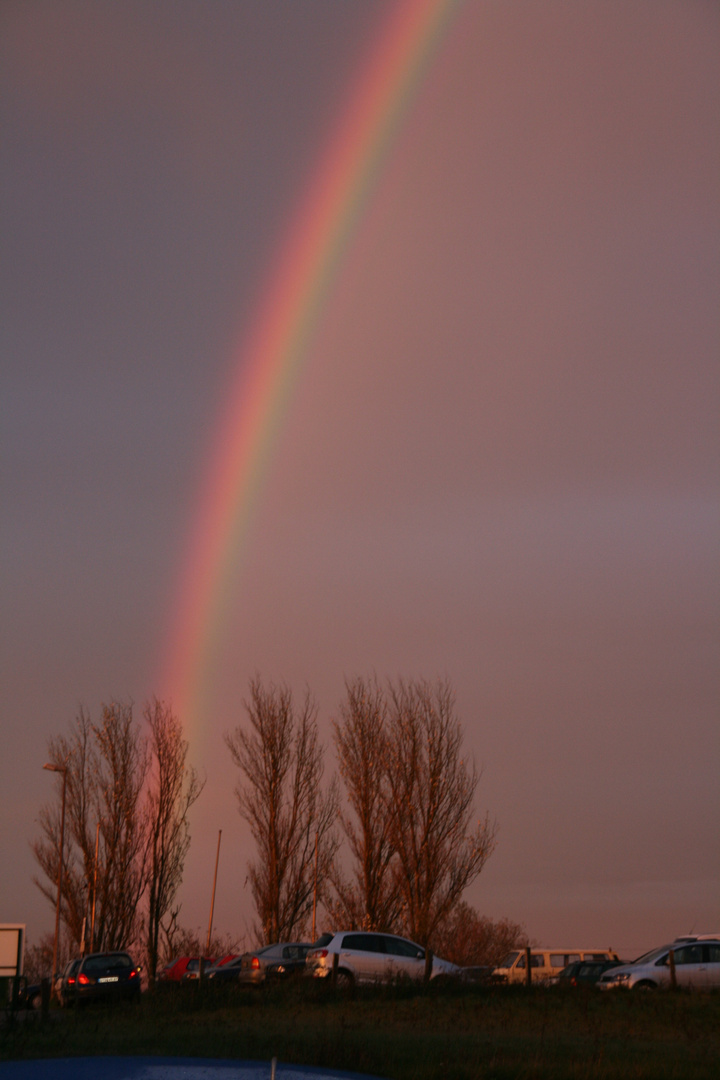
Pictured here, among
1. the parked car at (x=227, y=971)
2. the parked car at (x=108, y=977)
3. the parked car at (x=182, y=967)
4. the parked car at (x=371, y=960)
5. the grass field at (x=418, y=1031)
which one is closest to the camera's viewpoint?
the grass field at (x=418, y=1031)

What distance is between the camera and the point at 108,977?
2356cm

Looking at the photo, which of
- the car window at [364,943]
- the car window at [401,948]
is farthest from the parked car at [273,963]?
the car window at [401,948]

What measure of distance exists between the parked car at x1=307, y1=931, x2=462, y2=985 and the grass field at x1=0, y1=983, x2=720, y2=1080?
3.79 ft

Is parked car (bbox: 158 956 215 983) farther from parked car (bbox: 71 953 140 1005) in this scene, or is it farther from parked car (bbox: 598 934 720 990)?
parked car (bbox: 598 934 720 990)

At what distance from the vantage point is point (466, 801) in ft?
127

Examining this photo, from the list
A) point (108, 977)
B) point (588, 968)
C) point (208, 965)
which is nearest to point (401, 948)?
point (108, 977)

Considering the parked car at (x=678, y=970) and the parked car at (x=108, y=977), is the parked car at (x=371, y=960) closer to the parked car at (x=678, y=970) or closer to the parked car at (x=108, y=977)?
the parked car at (x=678, y=970)

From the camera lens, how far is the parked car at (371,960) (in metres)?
21.6

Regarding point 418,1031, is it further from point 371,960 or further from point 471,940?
point 471,940

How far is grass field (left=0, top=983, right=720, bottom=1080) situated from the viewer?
12.5m

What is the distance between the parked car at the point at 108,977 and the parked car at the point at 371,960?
4117 mm

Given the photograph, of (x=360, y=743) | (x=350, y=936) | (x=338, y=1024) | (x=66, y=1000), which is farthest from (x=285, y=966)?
(x=360, y=743)

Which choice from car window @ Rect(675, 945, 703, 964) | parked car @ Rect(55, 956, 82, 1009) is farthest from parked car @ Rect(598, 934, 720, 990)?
parked car @ Rect(55, 956, 82, 1009)

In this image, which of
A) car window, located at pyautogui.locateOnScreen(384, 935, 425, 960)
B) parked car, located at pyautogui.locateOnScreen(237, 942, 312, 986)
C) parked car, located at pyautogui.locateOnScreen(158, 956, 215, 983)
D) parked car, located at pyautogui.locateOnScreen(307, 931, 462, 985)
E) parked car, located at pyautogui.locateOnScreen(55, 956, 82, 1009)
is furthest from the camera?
parked car, located at pyautogui.locateOnScreen(158, 956, 215, 983)
